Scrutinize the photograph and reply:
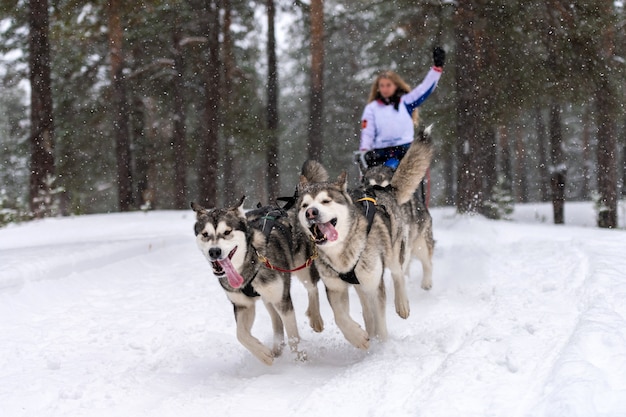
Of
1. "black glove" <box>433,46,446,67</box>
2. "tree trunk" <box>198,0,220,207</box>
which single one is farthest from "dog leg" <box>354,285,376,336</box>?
"tree trunk" <box>198,0,220,207</box>

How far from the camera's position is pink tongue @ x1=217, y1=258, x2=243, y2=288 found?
158 inches

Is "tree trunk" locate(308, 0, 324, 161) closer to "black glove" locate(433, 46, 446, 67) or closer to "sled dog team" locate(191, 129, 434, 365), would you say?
"black glove" locate(433, 46, 446, 67)

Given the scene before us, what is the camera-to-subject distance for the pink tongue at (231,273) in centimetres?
401

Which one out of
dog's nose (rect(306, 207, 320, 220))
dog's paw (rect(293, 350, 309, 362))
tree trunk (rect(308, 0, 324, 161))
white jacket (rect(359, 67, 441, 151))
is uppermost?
tree trunk (rect(308, 0, 324, 161))

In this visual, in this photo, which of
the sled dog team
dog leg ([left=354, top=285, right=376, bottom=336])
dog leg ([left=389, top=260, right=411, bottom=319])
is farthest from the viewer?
dog leg ([left=389, top=260, right=411, bottom=319])

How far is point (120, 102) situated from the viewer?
15.2 meters

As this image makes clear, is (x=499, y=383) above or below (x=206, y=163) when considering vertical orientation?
below

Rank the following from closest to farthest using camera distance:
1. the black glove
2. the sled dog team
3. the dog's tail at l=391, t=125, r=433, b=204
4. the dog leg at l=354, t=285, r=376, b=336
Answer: the sled dog team → the dog leg at l=354, t=285, r=376, b=336 → the dog's tail at l=391, t=125, r=433, b=204 → the black glove

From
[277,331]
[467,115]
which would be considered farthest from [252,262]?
[467,115]

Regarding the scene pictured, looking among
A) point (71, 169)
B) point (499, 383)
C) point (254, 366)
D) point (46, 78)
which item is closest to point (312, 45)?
point (46, 78)

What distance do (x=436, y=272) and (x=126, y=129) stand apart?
11944mm

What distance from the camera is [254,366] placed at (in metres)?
4.50

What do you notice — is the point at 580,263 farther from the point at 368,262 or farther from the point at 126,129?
the point at 126,129

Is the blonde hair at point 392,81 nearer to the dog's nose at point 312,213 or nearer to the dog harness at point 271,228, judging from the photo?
the dog harness at point 271,228
